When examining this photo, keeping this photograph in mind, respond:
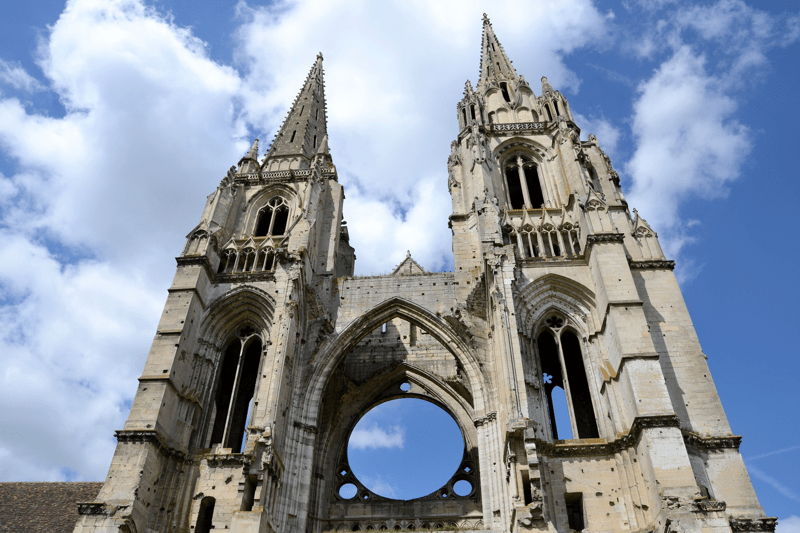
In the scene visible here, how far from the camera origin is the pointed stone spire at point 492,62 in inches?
1071

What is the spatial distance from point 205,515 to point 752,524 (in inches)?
441

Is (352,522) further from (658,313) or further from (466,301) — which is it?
(658,313)

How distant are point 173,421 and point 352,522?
5147 mm

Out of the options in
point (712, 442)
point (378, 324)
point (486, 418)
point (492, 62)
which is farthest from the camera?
point (492, 62)

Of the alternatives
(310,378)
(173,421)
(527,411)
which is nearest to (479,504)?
(527,411)

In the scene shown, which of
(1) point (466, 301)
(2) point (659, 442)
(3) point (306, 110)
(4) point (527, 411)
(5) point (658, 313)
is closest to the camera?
(2) point (659, 442)

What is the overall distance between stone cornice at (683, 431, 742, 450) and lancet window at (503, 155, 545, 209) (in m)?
10.0

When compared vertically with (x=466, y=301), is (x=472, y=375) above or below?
below

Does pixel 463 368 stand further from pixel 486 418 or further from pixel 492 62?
pixel 492 62

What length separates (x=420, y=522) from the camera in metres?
16.0

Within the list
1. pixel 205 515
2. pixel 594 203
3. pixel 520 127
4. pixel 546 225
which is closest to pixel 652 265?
pixel 594 203

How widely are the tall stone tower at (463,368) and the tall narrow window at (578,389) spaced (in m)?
0.05

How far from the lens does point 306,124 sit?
26938 mm

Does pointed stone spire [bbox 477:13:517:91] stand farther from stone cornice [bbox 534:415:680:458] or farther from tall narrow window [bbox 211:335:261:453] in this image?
stone cornice [bbox 534:415:680:458]
